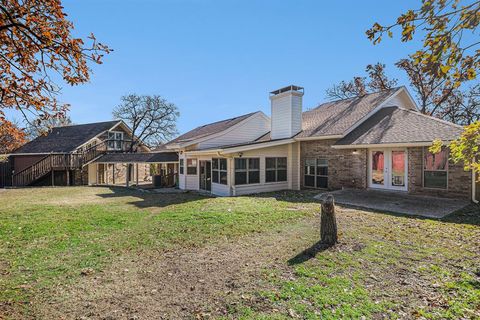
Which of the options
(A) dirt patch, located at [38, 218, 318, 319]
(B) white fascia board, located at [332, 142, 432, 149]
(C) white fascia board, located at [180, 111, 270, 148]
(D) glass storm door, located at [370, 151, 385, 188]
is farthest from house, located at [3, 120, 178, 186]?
(A) dirt patch, located at [38, 218, 318, 319]

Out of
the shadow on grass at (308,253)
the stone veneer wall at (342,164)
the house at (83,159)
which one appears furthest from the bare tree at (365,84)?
the shadow on grass at (308,253)

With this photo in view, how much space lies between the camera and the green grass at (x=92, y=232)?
5.02 m

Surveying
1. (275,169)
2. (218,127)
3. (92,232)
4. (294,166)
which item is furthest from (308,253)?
(218,127)

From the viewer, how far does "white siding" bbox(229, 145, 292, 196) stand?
1450cm

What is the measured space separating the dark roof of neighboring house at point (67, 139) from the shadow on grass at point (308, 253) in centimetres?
2394

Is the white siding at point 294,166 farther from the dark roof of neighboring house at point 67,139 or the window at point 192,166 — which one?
the dark roof of neighboring house at point 67,139

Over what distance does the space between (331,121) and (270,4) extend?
8.68 meters

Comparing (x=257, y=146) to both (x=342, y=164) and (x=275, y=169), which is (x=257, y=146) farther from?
(x=342, y=164)

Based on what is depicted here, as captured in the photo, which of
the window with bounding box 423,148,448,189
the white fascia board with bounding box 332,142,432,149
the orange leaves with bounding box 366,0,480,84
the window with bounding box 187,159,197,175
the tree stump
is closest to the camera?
the orange leaves with bounding box 366,0,480,84

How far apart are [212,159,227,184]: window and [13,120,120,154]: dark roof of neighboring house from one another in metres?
15.3

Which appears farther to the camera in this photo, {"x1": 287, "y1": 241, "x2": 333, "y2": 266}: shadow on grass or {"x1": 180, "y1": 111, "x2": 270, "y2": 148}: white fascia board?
{"x1": 180, "y1": 111, "x2": 270, "y2": 148}: white fascia board

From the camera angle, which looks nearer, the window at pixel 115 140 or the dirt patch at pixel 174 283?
the dirt patch at pixel 174 283

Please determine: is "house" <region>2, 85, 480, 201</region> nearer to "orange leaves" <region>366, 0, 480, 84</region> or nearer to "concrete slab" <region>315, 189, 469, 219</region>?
"concrete slab" <region>315, 189, 469, 219</region>

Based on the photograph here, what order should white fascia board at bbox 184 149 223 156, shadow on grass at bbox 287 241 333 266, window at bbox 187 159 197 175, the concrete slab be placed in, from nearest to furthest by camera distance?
shadow on grass at bbox 287 241 333 266
the concrete slab
white fascia board at bbox 184 149 223 156
window at bbox 187 159 197 175
